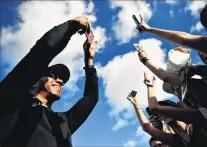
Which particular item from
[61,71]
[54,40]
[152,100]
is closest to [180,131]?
[152,100]

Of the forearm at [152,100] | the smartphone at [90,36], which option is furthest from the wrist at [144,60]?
the smartphone at [90,36]

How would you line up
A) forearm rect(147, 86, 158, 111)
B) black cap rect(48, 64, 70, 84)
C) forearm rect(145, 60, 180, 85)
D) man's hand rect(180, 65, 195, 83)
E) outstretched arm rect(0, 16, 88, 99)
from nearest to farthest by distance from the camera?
outstretched arm rect(0, 16, 88, 99)
man's hand rect(180, 65, 195, 83)
forearm rect(145, 60, 180, 85)
black cap rect(48, 64, 70, 84)
forearm rect(147, 86, 158, 111)

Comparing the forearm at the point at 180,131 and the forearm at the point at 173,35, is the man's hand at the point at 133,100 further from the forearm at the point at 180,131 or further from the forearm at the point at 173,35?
the forearm at the point at 173,35

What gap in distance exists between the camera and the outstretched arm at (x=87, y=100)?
3.32 m

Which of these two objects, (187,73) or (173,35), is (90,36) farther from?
(187,73)

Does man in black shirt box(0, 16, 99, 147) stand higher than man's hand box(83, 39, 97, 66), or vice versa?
man's hand box(83, 39, 97, 66)

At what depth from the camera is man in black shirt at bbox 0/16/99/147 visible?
2.23 m

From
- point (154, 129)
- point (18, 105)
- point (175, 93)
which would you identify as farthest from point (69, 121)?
point (154, 129)

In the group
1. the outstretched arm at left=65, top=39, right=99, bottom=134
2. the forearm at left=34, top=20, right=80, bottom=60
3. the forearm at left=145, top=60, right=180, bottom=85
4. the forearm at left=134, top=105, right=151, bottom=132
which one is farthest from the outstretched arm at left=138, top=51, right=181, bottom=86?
the forearm at left=134, top=105, right=151, bottom=132

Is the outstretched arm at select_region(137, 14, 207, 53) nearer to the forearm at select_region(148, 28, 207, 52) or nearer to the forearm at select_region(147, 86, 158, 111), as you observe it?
the forearm at select_region(148, 28, 207, 52)

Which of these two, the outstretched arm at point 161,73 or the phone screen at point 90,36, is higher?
the phone screen at point 90,36

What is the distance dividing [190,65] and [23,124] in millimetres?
1806

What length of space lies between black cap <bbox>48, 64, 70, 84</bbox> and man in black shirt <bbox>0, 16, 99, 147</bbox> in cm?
10

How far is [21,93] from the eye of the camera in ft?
7.54
